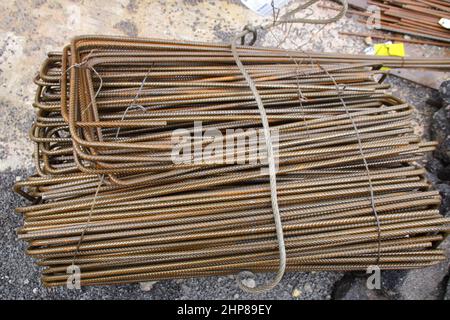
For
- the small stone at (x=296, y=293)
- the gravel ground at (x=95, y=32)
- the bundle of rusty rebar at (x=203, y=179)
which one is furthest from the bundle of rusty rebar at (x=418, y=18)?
the small stone at (x=296, y=293)

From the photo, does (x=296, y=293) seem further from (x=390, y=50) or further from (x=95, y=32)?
(x=95, y=32)

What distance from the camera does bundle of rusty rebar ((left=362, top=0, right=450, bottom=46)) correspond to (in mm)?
3398

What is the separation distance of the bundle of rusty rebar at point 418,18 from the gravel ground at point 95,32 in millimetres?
125

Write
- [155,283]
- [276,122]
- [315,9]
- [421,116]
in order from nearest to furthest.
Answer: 1. [276,122]
2. [155,283]
3. [421,116]
4. [315,9]

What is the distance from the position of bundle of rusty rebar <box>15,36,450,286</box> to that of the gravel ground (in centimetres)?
44

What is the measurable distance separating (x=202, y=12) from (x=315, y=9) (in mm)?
883

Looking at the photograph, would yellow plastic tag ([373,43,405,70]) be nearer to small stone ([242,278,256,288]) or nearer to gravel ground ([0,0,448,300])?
gravel ground ([0,0,448,300])

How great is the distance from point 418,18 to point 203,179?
2.42 meters

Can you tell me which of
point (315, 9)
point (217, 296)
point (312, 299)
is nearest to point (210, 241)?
point (217, 296)

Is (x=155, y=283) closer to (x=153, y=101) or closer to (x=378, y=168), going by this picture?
(x=153, y=101)

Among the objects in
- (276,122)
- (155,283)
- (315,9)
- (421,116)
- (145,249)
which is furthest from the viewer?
(315,9)

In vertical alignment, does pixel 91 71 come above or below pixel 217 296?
above

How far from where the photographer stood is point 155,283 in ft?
8.18

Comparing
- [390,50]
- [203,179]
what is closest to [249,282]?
[203,179]
